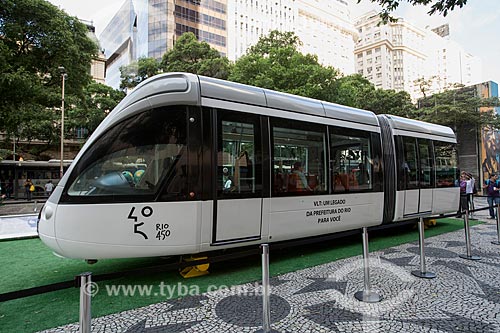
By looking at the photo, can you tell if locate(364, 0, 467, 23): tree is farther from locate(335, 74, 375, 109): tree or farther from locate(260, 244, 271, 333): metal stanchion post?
locate(335, 74, 375, 109): tree

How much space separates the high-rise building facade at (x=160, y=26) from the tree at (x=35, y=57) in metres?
21.8

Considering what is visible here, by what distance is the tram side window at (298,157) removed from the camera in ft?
18.4

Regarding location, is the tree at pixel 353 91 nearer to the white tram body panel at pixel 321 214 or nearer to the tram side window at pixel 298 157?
the white tram body panel at pixel 321 214

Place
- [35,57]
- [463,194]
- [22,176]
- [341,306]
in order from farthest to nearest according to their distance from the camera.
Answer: [22,176] < [35,57] < [463,194] < [341,306]

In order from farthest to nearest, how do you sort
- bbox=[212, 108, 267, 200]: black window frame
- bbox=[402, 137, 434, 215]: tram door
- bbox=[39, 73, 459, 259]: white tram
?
bbox=[402, 137, 434, 215]: tram door → bbox=[212, 108, 267, 200]: black window frame → bbox=[39, 73, 459, 259]: white tram

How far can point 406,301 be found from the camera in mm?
4141

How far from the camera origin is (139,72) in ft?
95.0

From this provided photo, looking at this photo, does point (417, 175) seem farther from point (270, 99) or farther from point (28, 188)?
point (28, 188)

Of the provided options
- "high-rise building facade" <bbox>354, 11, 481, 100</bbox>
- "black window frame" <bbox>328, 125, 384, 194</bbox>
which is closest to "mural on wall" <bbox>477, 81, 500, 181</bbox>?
"black window frame" <bbox>328, 125, 384, 194</bbox>

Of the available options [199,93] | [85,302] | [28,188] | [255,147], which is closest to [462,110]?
→ [255,147]

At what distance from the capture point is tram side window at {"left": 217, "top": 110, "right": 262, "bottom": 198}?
4.91 metres

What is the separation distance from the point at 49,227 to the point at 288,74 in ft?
51.0

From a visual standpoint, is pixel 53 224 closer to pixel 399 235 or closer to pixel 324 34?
pixel 399 235

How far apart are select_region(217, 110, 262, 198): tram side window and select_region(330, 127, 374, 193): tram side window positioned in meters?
2.09
